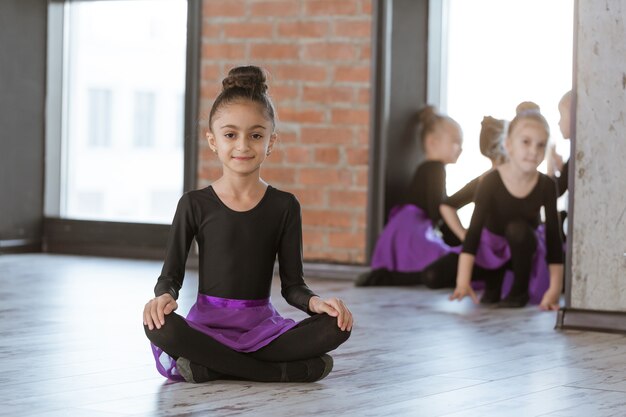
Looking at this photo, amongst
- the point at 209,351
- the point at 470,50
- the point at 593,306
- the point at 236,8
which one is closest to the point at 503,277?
the point at 593,306

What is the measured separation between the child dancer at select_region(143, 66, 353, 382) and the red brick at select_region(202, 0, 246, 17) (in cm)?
271

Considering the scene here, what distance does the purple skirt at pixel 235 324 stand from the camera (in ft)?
8.10

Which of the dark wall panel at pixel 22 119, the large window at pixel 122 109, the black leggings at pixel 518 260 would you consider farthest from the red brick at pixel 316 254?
the dark wall panel at pixel 22 119

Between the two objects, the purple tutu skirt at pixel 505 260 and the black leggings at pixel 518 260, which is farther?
the purple tutu skirt at pixel 505 260

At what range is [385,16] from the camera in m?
4.97

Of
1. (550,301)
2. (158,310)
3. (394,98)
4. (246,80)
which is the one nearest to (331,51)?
(394,98)

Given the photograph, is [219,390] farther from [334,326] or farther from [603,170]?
[603,170]

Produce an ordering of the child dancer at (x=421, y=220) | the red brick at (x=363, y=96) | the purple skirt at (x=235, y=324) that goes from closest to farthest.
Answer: the purple skirt at (x=235, y=324)
the child dancer at (x=421, y=220)
the red brick at (x=363, y=96)

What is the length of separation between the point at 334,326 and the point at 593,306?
1.28 meters

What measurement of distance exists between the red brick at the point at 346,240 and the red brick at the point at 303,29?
2.89 ft

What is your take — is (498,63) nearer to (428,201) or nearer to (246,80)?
(428,201)

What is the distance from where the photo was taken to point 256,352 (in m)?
2.49

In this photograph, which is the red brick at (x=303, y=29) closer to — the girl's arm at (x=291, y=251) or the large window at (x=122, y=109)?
the large window at (x=122, y=109)

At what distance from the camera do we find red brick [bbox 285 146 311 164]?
512 cm
